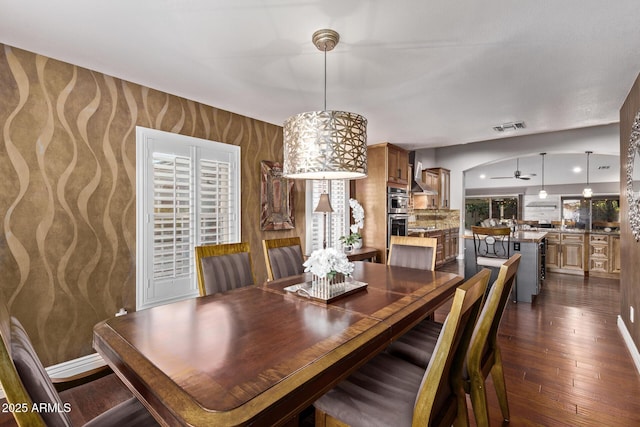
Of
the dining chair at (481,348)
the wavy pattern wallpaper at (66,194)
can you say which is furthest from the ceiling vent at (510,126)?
the wavy pattern wallpaper at (66,194)

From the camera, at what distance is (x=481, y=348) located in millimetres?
1586

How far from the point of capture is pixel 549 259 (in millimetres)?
6492

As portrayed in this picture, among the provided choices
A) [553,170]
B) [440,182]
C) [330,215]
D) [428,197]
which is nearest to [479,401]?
[330,215]

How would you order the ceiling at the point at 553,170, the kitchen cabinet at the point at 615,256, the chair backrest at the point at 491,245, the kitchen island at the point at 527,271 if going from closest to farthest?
the kitchen island at the point at 527,271 < the chair backrest at the point at 491,245 < the kitchen cabinet at the point at 615,256 < the ceiling at the point at 553,170

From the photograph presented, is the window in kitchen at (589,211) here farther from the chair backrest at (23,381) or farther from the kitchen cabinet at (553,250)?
the chair backrest at (23,381)

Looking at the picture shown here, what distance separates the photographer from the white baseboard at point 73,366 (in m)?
2.49

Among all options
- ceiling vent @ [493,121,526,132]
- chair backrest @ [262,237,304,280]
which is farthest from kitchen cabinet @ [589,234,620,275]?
chair backrest @ [262,237,304,280]

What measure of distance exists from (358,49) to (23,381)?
2.42 metres

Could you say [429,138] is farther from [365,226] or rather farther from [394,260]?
[394,260]

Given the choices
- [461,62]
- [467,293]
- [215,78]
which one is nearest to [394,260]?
[461,62]

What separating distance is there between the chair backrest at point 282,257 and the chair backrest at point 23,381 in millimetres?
1781

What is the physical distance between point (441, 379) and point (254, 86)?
2742 millimetres

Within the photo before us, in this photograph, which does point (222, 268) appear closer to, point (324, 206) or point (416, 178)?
point (324, 206)

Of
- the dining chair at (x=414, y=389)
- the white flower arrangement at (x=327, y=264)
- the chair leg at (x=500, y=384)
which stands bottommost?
the chair leg at (x=500, y=384)
